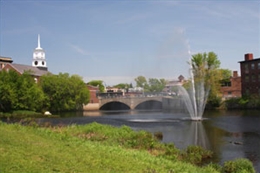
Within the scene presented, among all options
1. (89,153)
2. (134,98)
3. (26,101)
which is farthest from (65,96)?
(89,153)

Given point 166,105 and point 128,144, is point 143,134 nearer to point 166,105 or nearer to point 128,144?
point 128,144

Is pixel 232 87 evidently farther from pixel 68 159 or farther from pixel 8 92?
pixel 68 159

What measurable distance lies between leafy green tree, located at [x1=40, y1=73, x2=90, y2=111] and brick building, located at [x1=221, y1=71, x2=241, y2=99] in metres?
39.3

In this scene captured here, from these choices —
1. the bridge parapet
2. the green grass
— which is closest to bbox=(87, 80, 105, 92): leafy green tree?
the bridge parapet

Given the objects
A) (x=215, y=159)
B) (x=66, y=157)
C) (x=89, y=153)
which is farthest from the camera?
(x=215, y=159)

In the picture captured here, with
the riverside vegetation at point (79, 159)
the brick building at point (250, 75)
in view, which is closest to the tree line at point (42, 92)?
the brick building at point (250, 75)

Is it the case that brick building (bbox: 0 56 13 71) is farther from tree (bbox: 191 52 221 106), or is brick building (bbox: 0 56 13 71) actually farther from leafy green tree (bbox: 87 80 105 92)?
tree (bbox: 191 52 221 106)

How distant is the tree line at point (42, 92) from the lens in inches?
2682

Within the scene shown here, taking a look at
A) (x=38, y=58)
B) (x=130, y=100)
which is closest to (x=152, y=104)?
(x=130, y=100)

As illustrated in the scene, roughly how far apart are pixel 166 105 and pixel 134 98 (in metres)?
13.0

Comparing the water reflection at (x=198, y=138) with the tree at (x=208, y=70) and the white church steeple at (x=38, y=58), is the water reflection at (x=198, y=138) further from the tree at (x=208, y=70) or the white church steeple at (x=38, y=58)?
the white church steeple at (x=38, y=58)

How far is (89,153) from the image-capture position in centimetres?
1565

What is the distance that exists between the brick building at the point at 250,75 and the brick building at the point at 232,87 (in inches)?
265

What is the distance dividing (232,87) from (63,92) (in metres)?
46.8
